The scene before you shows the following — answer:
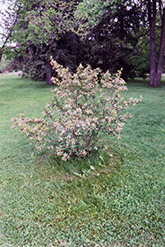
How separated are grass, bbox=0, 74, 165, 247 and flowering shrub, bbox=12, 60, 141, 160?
1.13 feet

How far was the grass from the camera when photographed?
5.38ft

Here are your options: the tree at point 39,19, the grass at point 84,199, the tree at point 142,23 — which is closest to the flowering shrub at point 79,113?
the grass at point 84,199

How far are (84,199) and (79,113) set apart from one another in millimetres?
957

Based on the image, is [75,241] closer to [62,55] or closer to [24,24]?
[24,24]

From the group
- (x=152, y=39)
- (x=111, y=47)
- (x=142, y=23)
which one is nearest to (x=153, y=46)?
(x=152, y=39)

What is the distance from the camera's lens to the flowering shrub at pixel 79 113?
7.53 feet

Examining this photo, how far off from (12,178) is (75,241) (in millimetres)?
Answer: 1210

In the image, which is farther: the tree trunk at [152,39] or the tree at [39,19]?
the tree trunk at [152,39]

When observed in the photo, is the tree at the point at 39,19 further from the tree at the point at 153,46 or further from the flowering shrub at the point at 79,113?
the tree at the point at 153,46

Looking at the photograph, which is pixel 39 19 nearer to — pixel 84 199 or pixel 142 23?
pixel 84 199

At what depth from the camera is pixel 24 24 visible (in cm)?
762

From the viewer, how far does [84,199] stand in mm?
2027

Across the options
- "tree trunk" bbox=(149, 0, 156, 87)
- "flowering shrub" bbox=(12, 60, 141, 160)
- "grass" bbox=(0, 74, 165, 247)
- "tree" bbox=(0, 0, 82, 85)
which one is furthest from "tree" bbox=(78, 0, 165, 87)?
"grass" bbox=(0, 74, 165, 247)

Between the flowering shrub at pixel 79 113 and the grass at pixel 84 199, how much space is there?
0.34 m
